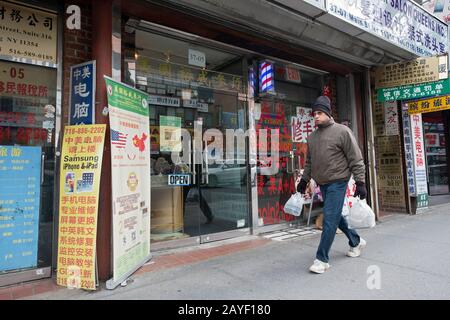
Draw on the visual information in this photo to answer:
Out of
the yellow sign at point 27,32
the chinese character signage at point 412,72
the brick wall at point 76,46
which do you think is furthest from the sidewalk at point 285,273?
the chinese character signage at point 412,72

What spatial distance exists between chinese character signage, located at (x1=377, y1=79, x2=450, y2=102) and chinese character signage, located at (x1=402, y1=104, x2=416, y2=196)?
35.7 inches

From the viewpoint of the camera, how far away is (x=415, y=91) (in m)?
7.18

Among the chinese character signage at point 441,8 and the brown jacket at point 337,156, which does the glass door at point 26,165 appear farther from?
the chinese character signage at point 441,8

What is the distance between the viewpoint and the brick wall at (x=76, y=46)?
417 centimetres

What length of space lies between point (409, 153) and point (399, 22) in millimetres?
3004

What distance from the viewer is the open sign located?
17.7ft

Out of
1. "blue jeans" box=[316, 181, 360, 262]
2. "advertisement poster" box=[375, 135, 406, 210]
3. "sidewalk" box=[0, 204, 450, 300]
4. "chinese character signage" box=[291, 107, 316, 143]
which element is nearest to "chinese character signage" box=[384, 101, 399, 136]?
"advertisement poster" box=[375, 135, 406, 210]

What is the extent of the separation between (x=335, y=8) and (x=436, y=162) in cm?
846

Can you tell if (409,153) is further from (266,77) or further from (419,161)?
(266,77)

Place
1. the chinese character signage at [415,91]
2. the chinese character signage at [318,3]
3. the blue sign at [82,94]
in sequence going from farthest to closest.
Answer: the chinese character signage at [415,91], the chinese character signage at [318,3], the blue sign at [82,94]

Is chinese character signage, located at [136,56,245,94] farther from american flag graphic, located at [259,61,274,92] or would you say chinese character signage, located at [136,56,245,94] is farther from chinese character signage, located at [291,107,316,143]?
chinese character signage, located at [291,107,316,143]

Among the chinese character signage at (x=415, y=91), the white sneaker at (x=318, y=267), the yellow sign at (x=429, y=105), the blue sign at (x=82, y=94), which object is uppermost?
the chinese character signage at (x=415, y=91)

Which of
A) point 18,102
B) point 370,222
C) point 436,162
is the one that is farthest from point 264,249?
point 436,162

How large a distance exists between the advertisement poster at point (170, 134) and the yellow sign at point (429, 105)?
563cm
